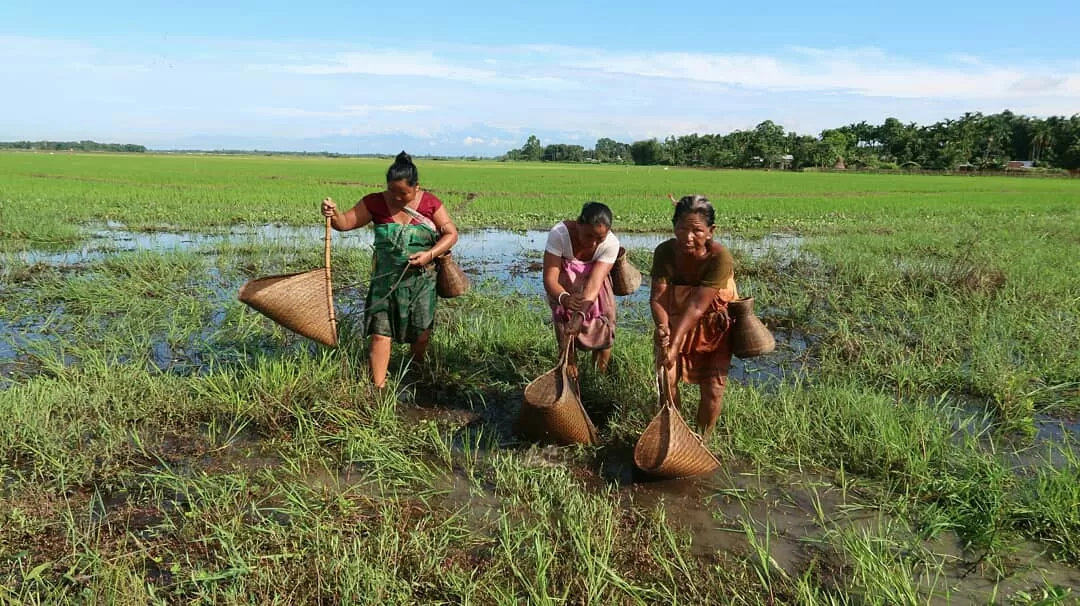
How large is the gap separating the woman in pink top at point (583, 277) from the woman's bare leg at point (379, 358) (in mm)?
921

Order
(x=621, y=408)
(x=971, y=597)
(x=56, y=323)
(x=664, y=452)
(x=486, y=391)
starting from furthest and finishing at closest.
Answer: (x=56, y=323) < (x=486, y=391) < (x=621, y=408) < (x=664, y=452) < (x=971, y=597)

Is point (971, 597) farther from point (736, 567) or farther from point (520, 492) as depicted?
point (520, 492)

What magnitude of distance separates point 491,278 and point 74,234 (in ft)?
20.2

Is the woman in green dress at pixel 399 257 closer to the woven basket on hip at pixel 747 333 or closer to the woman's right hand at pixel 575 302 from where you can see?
the woman's right hand at pixel 575 302

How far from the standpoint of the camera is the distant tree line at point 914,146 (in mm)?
45031

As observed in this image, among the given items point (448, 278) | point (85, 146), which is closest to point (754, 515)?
point (448, 278)

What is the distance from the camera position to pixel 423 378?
3.57 metres

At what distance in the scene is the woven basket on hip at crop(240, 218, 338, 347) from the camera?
2.79 meters

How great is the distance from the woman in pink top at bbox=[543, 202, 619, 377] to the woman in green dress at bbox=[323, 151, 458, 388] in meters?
0.57

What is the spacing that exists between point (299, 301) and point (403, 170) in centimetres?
82

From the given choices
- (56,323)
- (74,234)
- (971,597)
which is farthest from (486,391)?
(74,234)

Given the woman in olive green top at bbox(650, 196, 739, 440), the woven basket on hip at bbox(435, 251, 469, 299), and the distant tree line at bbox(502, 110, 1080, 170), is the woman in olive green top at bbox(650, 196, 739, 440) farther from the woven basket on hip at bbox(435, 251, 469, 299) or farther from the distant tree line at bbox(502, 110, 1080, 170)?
the distant tree line at bbox(502, 110, 1080, 170)

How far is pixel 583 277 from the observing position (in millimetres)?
3131

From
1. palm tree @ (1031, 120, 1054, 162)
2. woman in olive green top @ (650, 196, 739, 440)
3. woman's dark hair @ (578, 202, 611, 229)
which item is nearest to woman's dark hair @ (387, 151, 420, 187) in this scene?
woman's dark hair @ (578, 202, 611, 229)
